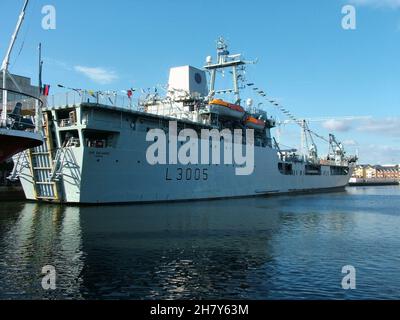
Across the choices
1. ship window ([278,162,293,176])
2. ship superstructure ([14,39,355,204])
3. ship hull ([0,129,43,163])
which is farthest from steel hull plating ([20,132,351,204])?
ship hull ([0,129,43,163])

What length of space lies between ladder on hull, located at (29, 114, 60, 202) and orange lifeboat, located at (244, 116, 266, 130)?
25.2 m

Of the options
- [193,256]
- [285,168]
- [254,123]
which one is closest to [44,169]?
[193,256]

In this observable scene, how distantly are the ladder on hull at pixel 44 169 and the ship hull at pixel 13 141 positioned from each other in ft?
46.0

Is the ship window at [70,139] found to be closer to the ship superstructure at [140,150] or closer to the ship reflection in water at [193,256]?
the ship superstructure at [140,150]

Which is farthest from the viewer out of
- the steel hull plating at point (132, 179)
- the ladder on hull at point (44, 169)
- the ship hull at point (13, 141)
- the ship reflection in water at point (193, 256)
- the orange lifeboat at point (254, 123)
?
the orange lifeboat at point (254, 123)

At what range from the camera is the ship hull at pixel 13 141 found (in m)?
18.5

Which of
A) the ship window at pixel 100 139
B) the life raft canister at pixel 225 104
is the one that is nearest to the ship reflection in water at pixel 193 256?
the ship window at pixel 100 139

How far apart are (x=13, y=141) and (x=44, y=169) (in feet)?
54.3

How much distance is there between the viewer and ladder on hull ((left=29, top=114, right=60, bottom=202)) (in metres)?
34.2

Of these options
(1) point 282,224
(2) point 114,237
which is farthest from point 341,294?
(1) point 282,224

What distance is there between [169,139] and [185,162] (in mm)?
2840

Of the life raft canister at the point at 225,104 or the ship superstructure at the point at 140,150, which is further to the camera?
the life raft canister at the point at 225,104

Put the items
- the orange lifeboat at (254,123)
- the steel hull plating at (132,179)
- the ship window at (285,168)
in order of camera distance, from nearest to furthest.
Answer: the steel hull plating at (132,179) < the orange lifeboat at (254,123) < the ship window at (285,168)

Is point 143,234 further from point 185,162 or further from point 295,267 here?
point 185,162
